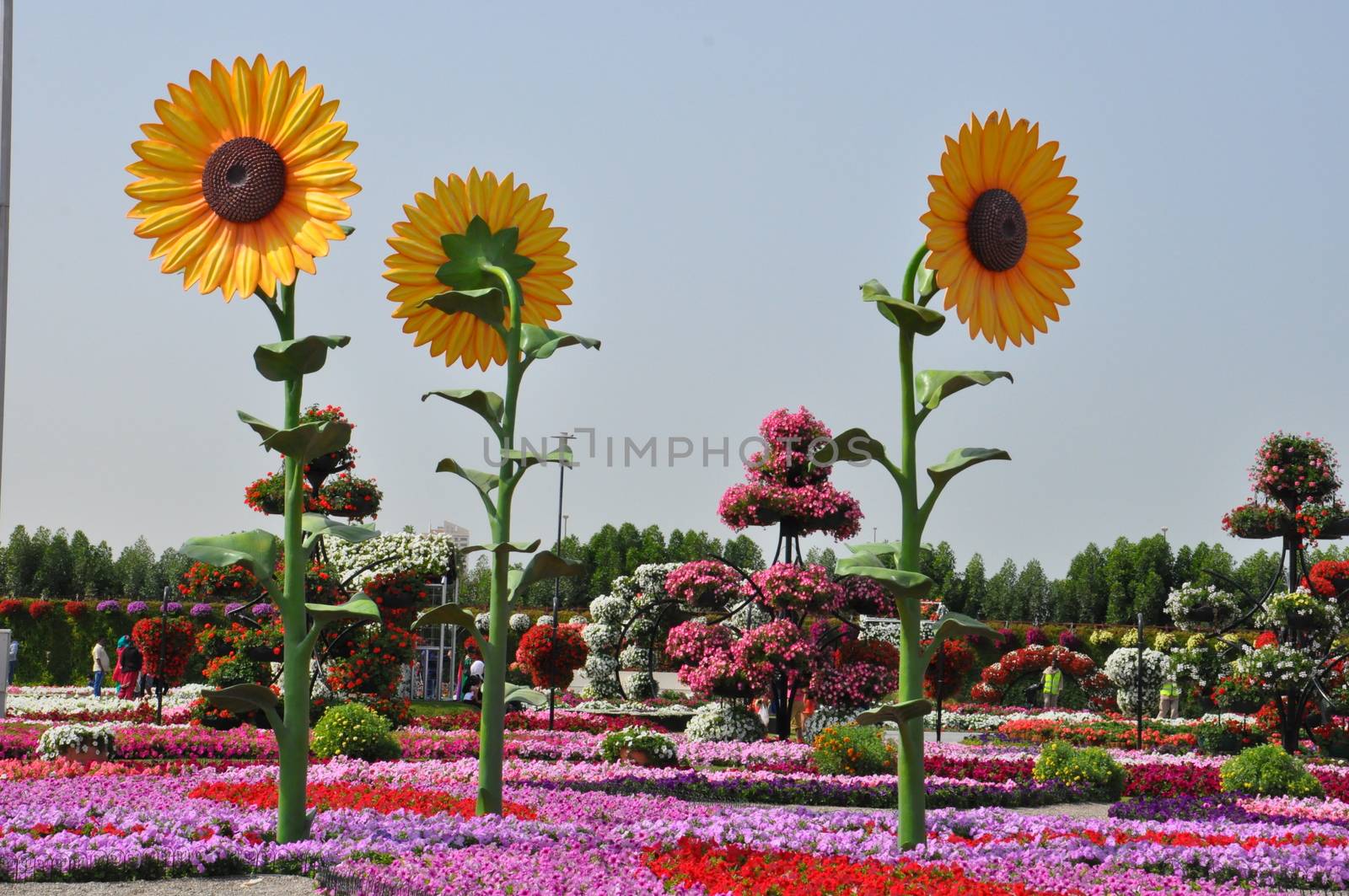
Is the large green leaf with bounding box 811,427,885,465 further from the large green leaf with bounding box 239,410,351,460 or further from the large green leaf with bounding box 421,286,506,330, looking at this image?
the large green leaf with bounding box 239,410,351,460

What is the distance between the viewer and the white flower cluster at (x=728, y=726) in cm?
1422

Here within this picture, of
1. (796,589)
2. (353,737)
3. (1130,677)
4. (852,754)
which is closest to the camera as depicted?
(353,737)

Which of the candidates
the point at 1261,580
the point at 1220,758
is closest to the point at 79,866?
the point at 1220,758

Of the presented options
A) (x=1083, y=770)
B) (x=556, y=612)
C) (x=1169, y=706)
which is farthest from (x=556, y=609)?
(x=1169, y=706)

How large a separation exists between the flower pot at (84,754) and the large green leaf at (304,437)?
6.22 m

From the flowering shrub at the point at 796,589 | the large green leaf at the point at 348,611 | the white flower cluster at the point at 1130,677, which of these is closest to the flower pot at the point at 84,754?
the large green leaf at the point at 348,611

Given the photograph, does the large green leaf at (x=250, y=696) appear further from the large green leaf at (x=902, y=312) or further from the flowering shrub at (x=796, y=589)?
the flowering shrub at (x=796, y=589)

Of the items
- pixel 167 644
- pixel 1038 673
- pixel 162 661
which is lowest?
pixel 1038 673

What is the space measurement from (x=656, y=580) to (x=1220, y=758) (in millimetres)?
10469

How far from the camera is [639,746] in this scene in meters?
11.5

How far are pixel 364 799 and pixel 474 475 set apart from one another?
1.93 meters

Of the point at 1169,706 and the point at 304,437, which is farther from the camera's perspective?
the point at 1169,706

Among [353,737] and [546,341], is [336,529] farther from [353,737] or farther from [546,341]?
[353,737]

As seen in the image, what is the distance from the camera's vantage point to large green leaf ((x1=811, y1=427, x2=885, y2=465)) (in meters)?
5.81
